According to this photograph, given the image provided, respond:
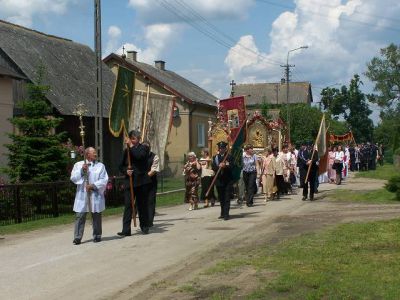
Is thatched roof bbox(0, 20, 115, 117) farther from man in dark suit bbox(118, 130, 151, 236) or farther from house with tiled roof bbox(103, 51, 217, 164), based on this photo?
man in dark suit bbox(118, 130, 151, 236)

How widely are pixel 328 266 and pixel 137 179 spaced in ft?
17.4

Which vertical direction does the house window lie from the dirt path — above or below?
above

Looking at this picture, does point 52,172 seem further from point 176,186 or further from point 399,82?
point 399,82

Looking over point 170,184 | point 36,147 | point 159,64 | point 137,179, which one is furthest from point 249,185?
point 159,64

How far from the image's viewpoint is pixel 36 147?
65.6ft

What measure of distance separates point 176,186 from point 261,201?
8.36 metres

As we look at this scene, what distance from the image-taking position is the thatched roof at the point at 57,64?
94.5ft

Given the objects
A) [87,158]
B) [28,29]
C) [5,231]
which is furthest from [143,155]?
[28,29]

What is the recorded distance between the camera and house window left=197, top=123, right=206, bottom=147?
45250 mm

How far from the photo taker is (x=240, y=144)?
1864 cm

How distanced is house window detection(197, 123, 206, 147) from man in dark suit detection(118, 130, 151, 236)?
3196 centimetres

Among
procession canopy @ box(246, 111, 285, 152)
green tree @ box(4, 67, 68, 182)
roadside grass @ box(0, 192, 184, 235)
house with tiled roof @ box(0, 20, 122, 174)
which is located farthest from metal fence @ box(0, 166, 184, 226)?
procession canopy @ box(246, 111, 285, 152)

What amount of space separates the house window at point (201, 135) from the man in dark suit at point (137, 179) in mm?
31962

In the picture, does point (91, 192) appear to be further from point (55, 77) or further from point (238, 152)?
point (55, 77)
